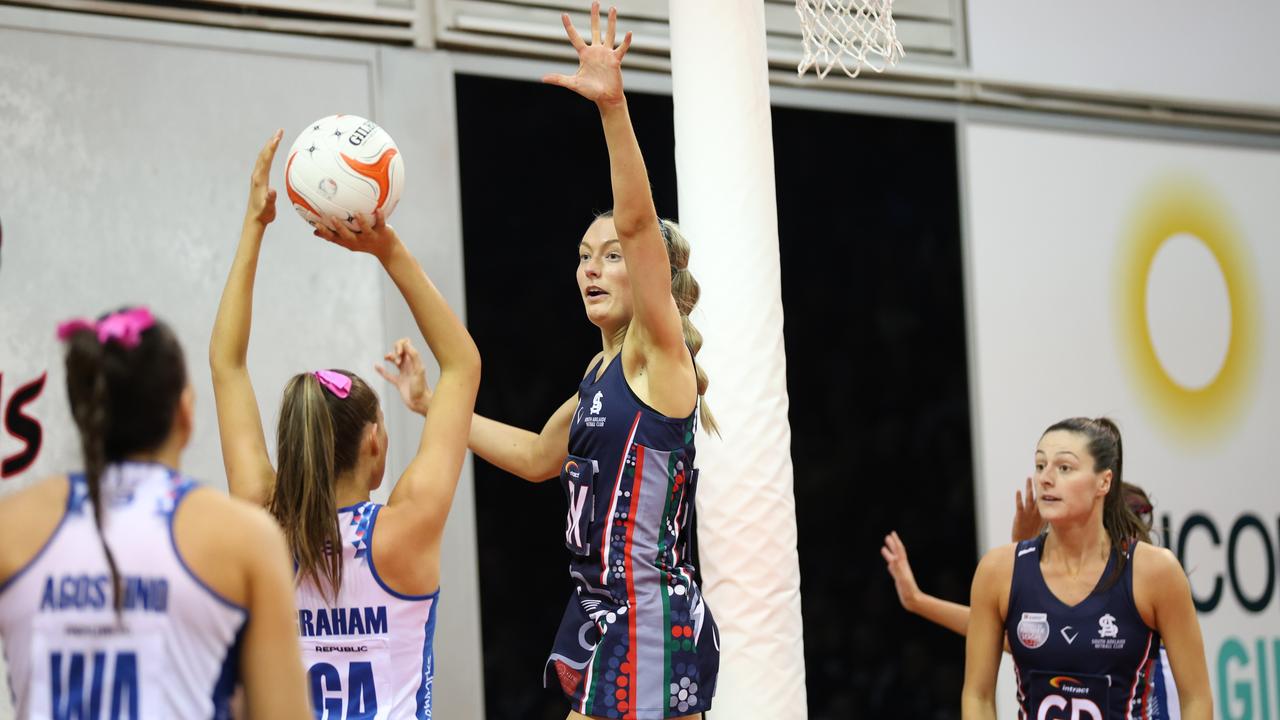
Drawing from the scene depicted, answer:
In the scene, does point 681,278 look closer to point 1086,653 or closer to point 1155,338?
point 1086,653

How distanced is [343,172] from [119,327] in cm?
121

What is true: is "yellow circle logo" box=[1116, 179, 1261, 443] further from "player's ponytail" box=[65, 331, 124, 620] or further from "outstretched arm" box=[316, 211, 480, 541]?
"player's ponytail" box=[65, 331, 124, 620]

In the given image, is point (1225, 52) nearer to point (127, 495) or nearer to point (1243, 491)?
point (1243, 491)

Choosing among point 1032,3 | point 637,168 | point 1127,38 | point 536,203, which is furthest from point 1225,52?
point 637,168

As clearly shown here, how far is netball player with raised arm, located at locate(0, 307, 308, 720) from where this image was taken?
1.71m

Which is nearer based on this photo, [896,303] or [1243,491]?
[896,303]

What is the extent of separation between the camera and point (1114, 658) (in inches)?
146

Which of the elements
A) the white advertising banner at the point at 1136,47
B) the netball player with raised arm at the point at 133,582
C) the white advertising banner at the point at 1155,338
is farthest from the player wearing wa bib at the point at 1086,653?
the white advertising banner at the point at 1136,47

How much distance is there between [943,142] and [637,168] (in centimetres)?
437

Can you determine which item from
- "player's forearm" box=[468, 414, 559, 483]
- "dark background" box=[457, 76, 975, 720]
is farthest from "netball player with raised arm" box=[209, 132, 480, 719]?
"dark background" box=[457, 76, 975, 720]

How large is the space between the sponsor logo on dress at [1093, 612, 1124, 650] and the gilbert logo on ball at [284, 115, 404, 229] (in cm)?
222

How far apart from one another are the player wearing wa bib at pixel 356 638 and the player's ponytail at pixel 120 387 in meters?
0.64

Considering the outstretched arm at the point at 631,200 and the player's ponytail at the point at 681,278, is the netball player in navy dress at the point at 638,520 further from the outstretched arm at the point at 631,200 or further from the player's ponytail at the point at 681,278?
the player's ponytail at the point at 681,278

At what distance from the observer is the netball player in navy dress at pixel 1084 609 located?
3709 millimetres
